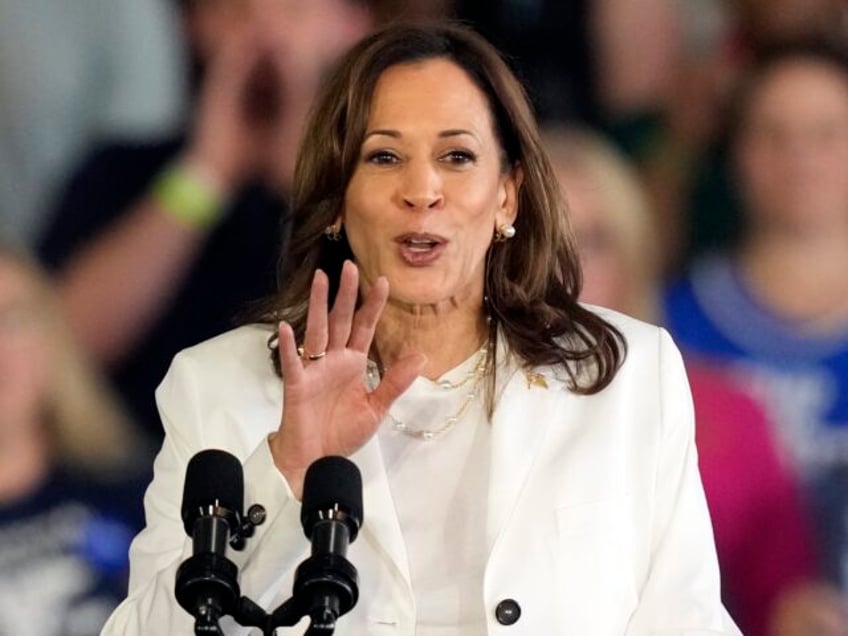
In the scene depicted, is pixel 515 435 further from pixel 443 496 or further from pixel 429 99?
pixel 429 99

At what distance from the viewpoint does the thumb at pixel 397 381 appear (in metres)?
2.38

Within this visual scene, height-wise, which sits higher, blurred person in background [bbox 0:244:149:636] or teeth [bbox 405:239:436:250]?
teeth [bbox 405:239:436:250]

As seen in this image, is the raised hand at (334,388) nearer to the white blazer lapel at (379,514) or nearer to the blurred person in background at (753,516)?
the white blazer lapel at (379,514)

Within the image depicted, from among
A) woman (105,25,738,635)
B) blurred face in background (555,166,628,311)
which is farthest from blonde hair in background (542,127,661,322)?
woman (105,25,738,635)

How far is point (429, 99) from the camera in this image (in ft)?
9.25

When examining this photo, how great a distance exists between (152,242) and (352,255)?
51.5 inches

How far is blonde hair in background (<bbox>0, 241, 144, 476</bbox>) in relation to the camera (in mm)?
4133

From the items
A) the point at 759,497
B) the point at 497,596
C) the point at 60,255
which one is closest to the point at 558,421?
the point at 497,596

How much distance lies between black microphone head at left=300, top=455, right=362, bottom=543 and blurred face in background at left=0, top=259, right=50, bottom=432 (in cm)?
215

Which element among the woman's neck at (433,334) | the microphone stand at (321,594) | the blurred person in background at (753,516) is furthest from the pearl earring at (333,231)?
the blurred person in background at (753,516)

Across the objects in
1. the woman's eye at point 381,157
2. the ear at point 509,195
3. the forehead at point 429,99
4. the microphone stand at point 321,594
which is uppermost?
the forehead at point 429,99

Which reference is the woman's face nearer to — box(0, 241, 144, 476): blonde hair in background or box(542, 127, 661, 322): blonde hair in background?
box(542, 127, 661, 322): blonde hair in background

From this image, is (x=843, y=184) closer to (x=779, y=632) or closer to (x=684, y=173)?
(x=684, y=173)

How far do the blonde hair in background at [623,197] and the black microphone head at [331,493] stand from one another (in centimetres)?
214
